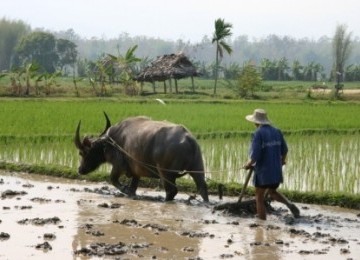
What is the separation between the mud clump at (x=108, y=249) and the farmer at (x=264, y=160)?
157 centimetres

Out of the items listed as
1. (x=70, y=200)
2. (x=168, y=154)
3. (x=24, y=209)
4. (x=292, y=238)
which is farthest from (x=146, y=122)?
(x=292, y=238)

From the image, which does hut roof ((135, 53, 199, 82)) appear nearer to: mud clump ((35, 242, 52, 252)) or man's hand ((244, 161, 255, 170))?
man's hand ((244, 161, 255, 170))

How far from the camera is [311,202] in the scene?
26.3ft

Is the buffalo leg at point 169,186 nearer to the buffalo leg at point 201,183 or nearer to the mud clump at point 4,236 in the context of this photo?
the buffalo leg at point 201,183

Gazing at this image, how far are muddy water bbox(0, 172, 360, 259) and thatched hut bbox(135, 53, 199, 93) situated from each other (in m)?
24.4

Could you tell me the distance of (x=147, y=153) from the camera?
8328 mm

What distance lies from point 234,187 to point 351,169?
7.44 ft

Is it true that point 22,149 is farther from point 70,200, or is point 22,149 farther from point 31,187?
point 70,200

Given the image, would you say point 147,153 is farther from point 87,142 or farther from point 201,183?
point 87,142

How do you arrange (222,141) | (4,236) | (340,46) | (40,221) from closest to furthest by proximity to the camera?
(4,236)
(40,221)
(222,141)
(340,46)

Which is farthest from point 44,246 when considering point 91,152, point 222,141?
point 222,141

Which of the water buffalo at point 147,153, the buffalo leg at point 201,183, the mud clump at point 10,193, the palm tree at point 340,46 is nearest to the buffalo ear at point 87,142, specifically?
the water buffalo at point 147,153

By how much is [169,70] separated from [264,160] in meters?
26.3

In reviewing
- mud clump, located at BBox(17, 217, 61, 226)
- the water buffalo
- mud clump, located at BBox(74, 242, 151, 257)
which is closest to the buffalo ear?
the water buffalo
